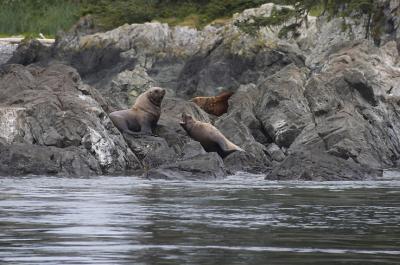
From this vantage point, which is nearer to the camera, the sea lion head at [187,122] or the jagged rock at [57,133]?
the jagged rock at [57,133]

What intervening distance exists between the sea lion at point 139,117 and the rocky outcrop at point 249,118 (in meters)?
0.37

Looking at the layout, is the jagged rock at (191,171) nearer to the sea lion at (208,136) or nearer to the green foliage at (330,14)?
the sea lion at (208,136)

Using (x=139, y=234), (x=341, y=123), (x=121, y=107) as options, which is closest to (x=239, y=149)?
(x=341, y=123)

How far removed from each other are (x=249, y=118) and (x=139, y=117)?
324 centimetres

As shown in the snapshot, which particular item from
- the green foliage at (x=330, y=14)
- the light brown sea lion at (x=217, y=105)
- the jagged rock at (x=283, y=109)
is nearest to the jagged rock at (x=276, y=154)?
the jagged rock at (x=283, y=109)

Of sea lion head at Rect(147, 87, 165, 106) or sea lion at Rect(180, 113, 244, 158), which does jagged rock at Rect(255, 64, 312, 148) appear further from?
sea lion head at Rect(147, 87, 165, 106)

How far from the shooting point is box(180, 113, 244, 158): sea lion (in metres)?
28.4

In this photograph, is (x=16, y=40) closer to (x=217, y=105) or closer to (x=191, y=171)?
(x=217, y=105)

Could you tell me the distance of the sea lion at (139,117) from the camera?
→ 99.3 ft

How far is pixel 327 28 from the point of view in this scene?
4325 centimetres

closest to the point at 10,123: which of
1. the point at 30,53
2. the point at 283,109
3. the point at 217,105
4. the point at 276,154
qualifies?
the point at 276,154

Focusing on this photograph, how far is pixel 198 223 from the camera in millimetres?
13336

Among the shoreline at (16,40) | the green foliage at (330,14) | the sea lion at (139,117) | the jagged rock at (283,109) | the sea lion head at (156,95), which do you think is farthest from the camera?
the shoreline at (16,40)

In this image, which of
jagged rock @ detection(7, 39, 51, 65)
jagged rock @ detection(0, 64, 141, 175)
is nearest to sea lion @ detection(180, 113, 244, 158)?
jagged rock @ detection(0, 64, 141, 175)
